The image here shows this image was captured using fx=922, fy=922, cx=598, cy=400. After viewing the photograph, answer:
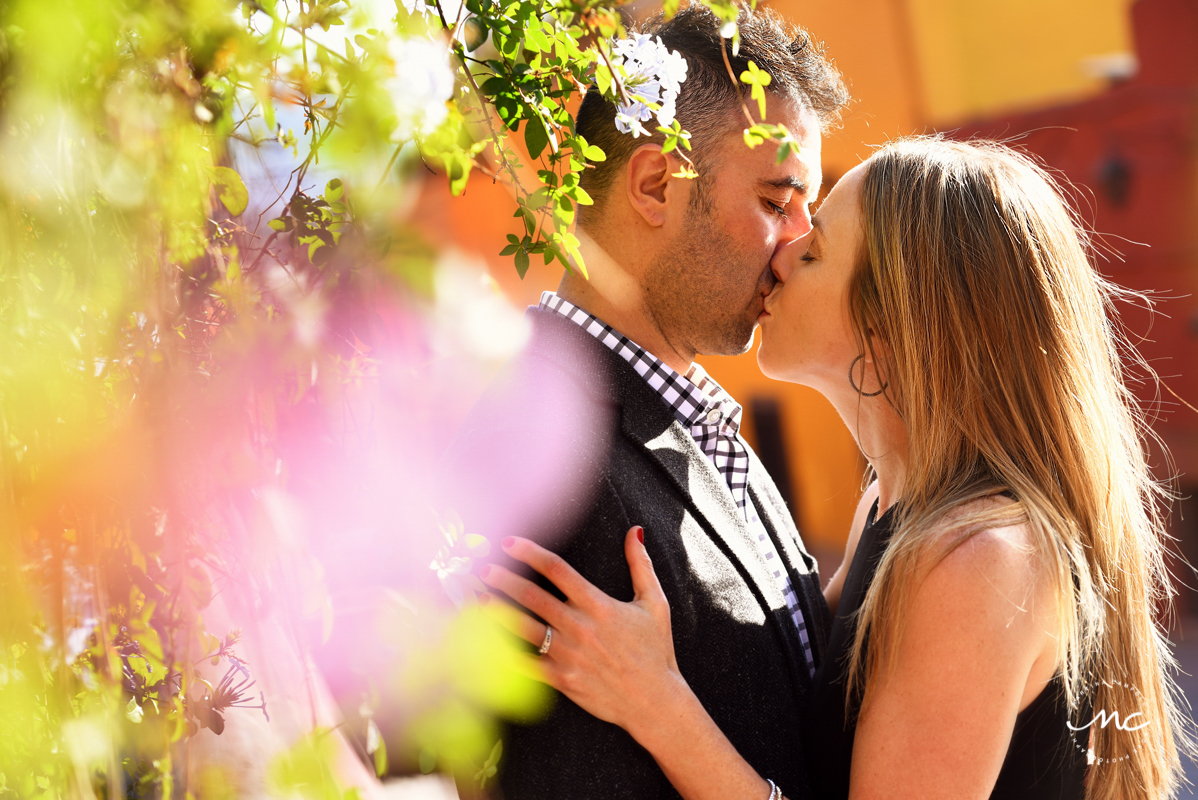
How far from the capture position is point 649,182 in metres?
1.93

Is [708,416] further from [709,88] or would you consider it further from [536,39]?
[536,39]

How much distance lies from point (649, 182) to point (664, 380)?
1.47ft

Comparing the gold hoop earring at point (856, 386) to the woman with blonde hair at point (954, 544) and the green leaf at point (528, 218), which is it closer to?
A: the woman with blonde hair at point (954, 544)

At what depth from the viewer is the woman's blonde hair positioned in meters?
1.67

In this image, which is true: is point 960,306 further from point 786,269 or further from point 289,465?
point 289,465

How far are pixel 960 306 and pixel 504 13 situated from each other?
1.05 meters

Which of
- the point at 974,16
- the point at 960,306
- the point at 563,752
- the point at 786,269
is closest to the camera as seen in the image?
the point at 563,752

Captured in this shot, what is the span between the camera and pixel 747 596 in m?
1.61

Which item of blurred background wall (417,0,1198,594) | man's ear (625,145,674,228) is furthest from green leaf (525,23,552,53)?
blurred background wall (417,0,1198,594)

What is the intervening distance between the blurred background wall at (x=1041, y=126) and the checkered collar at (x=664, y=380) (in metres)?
3.85

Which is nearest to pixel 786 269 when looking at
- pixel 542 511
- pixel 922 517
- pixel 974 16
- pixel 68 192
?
pixel 922 517

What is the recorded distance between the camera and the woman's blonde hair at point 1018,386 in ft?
5.49

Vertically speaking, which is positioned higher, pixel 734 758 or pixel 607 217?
pixel 607 217

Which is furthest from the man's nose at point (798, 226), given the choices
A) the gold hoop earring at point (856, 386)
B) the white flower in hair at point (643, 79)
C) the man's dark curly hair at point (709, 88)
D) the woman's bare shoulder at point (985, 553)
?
the white flower in hair at point (643, 79)
